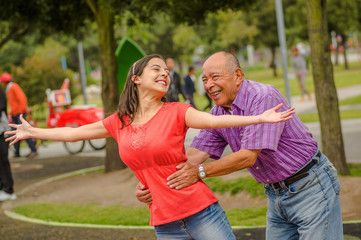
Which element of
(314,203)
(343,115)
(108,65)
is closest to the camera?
(314,203)

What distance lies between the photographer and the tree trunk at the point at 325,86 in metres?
7.82

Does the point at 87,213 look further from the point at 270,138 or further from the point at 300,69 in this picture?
the point at 300,69

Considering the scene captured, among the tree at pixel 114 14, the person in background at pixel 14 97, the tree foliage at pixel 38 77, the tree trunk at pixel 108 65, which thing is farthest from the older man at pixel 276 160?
the tree foliage at pixel 38 77

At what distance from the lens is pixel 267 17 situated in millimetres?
46219

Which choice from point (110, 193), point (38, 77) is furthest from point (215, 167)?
point (38, 77)

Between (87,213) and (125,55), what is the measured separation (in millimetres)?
3743

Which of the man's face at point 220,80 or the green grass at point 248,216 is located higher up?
the man's face at point 220,80

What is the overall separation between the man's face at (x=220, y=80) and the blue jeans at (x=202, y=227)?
0.64 m

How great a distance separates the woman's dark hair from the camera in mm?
3182

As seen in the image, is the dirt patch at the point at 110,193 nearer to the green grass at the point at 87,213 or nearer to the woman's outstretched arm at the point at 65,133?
the green grass at the point at 87,213

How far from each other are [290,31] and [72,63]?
22283 mm

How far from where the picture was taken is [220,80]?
3271 millimetres

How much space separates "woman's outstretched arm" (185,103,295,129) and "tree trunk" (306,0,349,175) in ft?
16.7

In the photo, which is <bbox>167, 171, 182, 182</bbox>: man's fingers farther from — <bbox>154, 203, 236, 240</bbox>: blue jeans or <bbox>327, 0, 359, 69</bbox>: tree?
<bbox>327, 0, 359, 69</bbox>: tree
